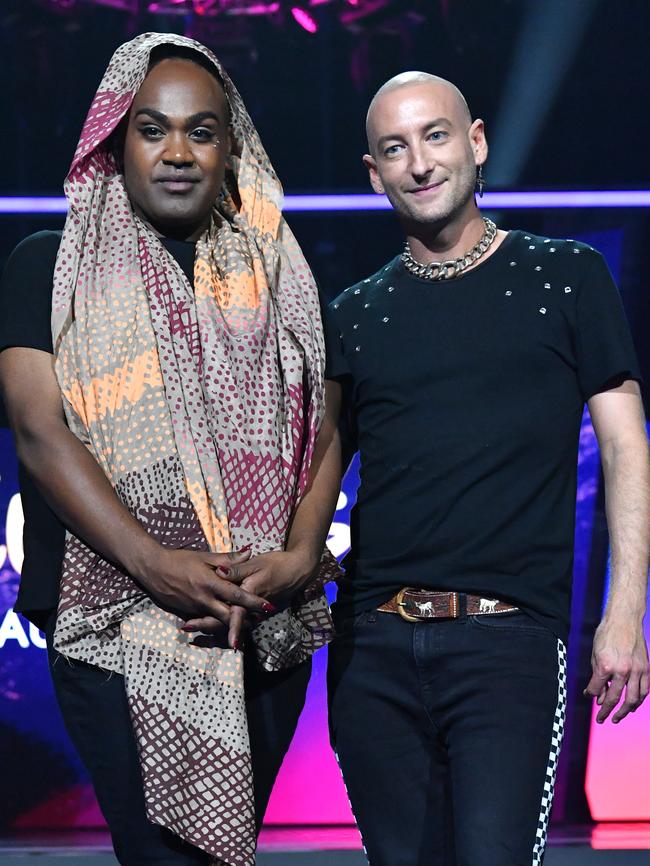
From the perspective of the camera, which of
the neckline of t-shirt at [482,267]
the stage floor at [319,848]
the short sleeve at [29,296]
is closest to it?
the short sleeve at [29,296]

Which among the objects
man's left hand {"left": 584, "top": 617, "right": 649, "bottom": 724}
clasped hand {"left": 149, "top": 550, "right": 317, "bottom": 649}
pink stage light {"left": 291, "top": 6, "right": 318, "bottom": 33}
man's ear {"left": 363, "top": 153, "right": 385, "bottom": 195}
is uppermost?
pink stage light {"left": 291, "top": 6, "right": 318, "bottom": 33}

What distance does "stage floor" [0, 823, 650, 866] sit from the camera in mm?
3258

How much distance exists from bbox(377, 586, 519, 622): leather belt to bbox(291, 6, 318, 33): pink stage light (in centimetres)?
199

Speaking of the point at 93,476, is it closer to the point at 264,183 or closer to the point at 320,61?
the point at 264,183

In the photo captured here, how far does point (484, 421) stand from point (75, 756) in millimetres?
1991

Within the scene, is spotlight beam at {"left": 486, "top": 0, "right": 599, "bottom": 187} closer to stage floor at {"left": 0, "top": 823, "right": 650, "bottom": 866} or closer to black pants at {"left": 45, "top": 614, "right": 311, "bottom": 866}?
stage floor at {"left": 0, "top": 823, "right": 650, "bottom": 866}

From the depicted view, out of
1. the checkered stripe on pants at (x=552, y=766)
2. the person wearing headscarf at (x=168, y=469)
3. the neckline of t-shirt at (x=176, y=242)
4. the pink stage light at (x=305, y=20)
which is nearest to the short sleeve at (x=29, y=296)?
the person wearing headscarf at (x=168, y=469)

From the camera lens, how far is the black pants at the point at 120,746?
5.78 feet

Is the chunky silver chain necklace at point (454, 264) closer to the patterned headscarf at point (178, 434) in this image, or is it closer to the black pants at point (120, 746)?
the patterned headscarf at point (178, 434)

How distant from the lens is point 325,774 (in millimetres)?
3539

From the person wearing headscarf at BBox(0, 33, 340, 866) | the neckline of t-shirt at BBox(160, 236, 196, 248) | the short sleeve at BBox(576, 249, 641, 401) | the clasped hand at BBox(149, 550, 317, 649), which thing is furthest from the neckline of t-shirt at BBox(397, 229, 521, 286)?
the clasped hand at BBox(149, 550, 317, 649)

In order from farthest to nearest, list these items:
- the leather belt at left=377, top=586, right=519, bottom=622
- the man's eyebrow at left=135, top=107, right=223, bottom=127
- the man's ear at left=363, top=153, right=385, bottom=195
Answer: the man's ear at left=363, top=153, right=385, bottom=195 < the leather belt at left=377, top=586, right=519, bottom=622 < the man's eyebrow at left=135, top=107, right=223, bottom=127

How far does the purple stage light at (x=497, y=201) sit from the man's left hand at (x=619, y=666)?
1.75 metres

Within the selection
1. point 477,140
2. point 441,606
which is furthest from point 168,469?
point 477,140
